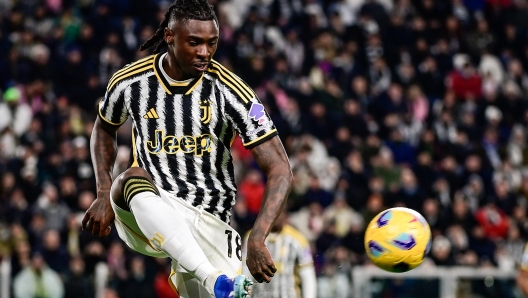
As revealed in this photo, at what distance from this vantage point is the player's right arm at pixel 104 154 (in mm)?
5930

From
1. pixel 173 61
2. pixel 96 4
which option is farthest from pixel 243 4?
pixel 173 61

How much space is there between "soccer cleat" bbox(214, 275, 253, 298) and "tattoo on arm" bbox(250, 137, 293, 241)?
27cm

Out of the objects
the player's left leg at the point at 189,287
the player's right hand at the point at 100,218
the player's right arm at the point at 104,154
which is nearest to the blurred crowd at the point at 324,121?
the player's left leg at the point at 189,287

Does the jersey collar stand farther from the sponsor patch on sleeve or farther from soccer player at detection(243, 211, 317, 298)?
soccer player at detection(243, 211, 317, 298)

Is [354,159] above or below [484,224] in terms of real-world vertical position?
above

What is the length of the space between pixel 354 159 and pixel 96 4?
5978 mm

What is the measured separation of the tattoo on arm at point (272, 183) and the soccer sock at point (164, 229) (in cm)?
35

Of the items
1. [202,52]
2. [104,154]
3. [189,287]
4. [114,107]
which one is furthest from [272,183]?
[104,154]

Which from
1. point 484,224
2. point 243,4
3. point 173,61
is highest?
point 243,4

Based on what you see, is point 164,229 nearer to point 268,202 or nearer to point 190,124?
point 268,202

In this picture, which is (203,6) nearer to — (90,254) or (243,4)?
(90,254)

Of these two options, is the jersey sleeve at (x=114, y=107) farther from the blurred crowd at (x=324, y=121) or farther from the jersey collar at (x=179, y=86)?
the blurred crowd at (x=324, y=121)

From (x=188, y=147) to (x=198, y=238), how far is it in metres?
0.54

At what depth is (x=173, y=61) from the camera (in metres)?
5.86
